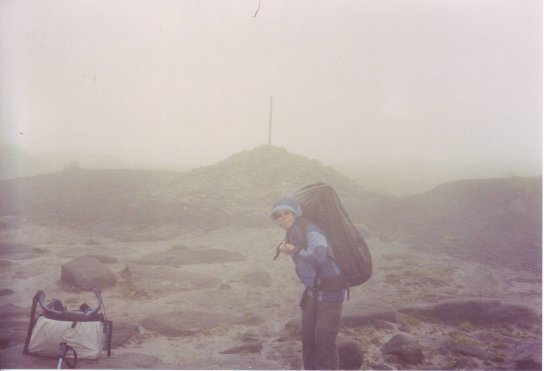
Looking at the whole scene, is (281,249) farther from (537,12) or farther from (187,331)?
(537,12)

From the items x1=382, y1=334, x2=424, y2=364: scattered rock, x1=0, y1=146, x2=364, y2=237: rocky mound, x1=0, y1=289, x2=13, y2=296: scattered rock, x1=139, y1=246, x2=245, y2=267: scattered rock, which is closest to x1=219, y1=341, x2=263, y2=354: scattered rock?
x1=382, y1=334, x2=424, y2=364: scattered rock

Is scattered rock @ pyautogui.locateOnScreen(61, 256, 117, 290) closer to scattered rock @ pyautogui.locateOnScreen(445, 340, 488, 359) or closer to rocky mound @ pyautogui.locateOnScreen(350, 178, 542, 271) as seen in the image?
scattered rock @ pyautogui.locateOnScreen(445, 340, 488, 359)

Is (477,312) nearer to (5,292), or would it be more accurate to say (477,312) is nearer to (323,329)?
(323,329)

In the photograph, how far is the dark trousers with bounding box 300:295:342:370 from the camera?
359 centimetres

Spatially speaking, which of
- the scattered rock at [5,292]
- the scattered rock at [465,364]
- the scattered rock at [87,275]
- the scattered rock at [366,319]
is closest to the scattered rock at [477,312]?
the scattered rock at [366,319]

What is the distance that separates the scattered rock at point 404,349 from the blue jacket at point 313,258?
1.61m

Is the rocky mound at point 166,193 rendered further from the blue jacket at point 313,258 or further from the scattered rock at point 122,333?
the blue jacket at point 313,258

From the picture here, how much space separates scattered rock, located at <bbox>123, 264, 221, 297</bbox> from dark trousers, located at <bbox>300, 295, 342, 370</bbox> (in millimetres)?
3138

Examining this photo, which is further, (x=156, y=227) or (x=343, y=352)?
(x=156, y=227)

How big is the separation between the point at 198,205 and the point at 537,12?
7.04 meters

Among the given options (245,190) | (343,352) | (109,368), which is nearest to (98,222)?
(245,190)

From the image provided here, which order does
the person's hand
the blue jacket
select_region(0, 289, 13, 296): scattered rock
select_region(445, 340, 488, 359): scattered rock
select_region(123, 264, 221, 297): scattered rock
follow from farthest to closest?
select_region(123, 264, 221, 297): scattered rock
select_region(0, 289, 13, 296): scattered rock
select_region(445, 340, 488, 359): scattered rock
the person's hand
the blue jacket

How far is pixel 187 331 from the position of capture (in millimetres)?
5125

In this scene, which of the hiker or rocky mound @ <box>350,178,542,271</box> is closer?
the hiker
